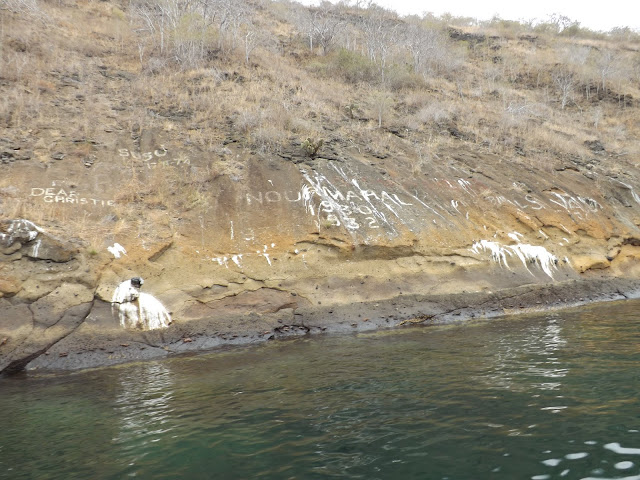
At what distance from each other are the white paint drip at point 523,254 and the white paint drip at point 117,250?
9879mm

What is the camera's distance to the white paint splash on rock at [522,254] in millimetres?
13570

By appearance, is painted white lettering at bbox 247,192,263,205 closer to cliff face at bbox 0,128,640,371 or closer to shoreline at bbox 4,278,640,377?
cliff face at bbox 0,128,640,371

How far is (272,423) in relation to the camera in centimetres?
527

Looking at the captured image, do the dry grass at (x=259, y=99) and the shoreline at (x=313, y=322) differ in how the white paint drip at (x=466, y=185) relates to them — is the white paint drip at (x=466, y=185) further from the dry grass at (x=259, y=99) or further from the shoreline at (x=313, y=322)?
the shoreline at (x=313, y=322)

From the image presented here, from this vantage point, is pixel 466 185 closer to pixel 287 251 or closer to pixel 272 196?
pixel 272 196

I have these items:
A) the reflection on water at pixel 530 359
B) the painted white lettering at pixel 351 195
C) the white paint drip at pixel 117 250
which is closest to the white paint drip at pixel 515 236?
the reflection on water at pixel 530 359

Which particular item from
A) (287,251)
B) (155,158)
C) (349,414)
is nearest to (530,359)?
(349,414)

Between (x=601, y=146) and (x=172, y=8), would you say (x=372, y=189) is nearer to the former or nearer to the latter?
(x=601, y=146)

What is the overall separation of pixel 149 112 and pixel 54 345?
10.4m

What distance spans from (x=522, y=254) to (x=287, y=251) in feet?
24.5

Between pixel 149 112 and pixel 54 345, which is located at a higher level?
pixel 149 112

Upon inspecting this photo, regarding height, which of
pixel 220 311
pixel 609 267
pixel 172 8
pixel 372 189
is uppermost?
pixel 172 8

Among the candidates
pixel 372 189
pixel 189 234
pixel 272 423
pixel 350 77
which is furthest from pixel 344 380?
pixel 350 77

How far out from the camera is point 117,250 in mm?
10695
